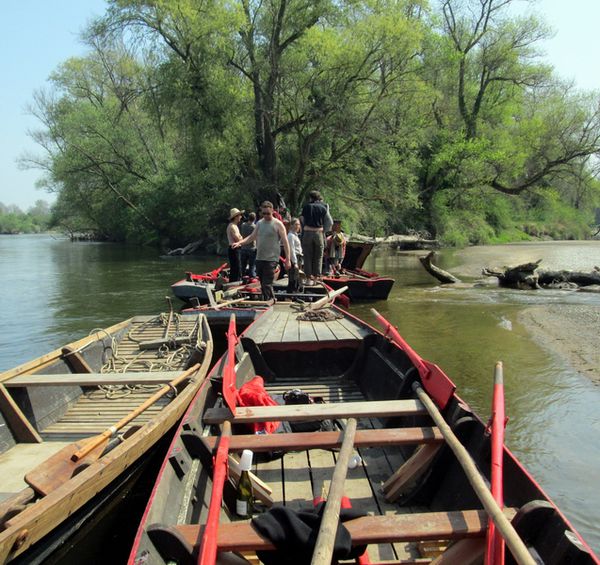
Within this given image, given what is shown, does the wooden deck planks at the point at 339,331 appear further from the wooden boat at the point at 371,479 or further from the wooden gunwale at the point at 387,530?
the wooden gunwale at the point at 387,530

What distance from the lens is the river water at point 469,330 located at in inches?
204

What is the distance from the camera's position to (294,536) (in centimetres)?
237

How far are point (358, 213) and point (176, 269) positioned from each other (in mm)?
9804

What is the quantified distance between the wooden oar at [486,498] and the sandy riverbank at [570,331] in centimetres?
518

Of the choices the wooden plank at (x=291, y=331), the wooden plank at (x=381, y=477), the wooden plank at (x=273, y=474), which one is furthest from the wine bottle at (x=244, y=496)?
the wooden plank at (x=291, y=331)

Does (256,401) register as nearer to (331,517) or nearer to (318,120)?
(331,517)

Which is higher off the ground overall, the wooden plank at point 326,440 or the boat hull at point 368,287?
the wooden plank at point 326,440

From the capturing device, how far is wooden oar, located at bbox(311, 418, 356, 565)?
2.02 m

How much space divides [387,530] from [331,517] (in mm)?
338

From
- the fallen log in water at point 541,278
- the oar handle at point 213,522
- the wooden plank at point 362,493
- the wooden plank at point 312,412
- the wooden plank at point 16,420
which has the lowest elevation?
the fallen log in water at point 541,278

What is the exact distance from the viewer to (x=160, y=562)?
2.35 m

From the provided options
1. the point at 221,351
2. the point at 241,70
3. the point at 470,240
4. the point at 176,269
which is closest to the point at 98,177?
the point at 176,269

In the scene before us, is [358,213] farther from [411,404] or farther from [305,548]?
[305,548]

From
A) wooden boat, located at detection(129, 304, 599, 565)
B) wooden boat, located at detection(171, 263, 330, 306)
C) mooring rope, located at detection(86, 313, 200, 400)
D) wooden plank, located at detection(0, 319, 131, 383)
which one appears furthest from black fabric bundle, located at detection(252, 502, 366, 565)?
wooden boat, located at detection(171, 263, 330, 306)
